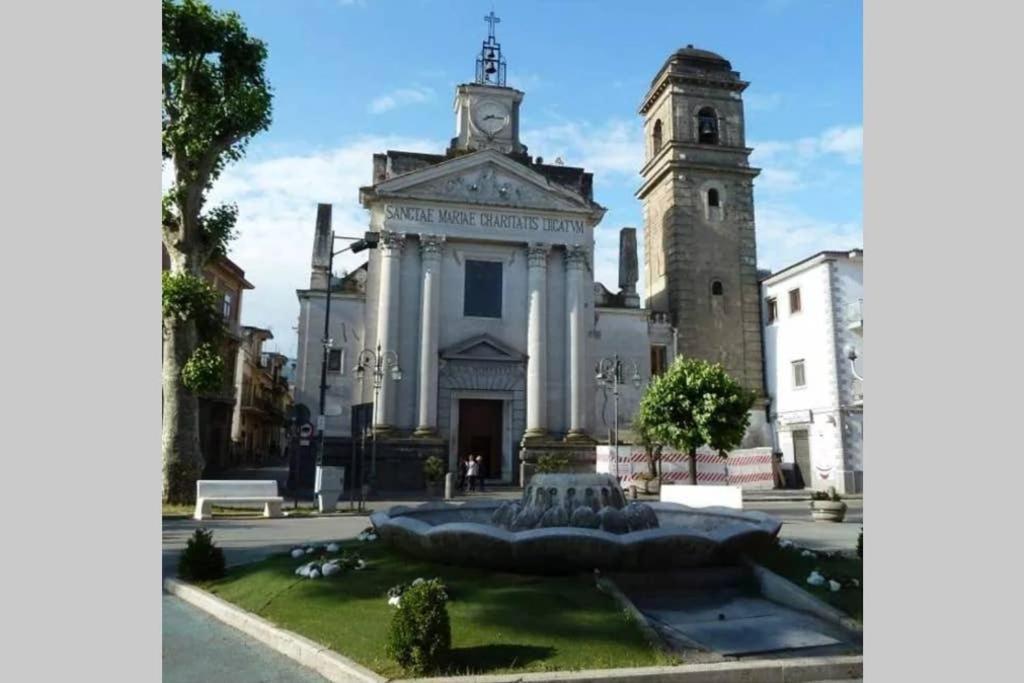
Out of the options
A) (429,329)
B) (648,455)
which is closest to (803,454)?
(648,455)

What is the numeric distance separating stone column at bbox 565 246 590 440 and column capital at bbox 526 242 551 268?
3.44 ft

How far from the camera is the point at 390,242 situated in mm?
28828

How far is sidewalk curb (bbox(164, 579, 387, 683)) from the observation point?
542 cm

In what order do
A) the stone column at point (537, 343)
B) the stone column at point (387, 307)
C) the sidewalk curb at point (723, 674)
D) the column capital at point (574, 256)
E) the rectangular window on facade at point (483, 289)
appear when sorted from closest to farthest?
the sidewalk curb at point (723, 674) → the stone column at point (387, 307) → the stone column at point (537, 343) → the rectangular window on facade at point (483, 289) → the column capital at point (574, 256)

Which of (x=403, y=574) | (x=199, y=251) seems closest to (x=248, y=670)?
(x=403, y=574)

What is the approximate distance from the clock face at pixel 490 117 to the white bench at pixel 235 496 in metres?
19.3

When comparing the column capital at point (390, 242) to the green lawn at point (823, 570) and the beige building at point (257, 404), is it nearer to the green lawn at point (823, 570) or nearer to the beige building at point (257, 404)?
the beige building at point (257, 404)

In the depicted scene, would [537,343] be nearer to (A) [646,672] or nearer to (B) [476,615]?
(B) [476,615]

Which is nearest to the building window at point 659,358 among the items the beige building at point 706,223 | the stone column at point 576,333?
the beige building at point 706,223

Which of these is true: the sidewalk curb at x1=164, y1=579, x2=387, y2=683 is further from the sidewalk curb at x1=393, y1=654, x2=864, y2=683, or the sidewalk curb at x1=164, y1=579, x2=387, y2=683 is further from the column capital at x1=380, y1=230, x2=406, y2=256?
the column capital at x1=380, y1=230, x2=406, y2=256

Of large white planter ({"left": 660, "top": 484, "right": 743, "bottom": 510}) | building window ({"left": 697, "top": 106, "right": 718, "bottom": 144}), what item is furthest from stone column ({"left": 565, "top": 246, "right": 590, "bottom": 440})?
large white planter ({"left": 660, "top": 484, "right": 743, "bottom": 510})

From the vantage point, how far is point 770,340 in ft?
108

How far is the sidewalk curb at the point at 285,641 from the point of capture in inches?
213

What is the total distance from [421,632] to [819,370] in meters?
27.3
